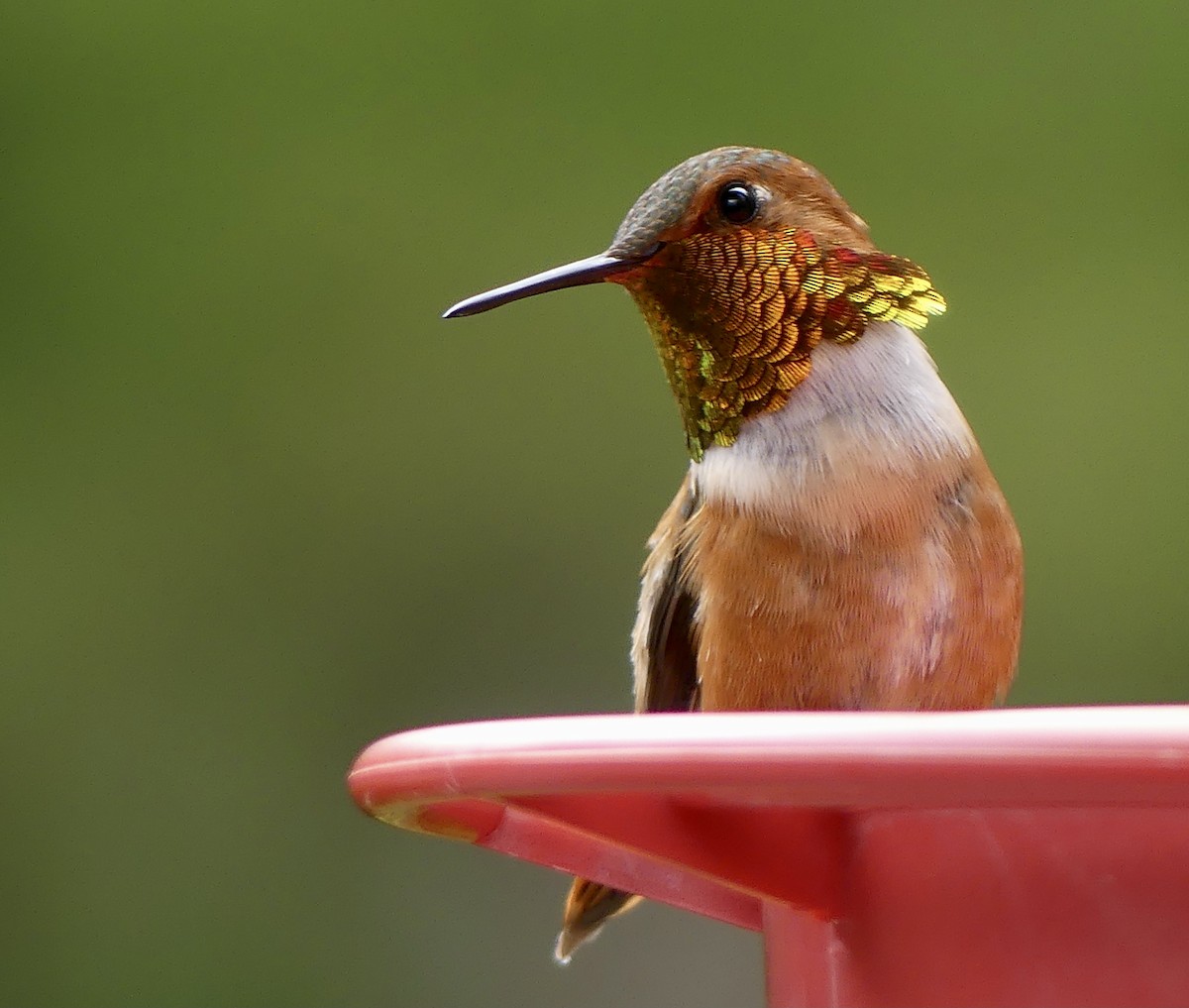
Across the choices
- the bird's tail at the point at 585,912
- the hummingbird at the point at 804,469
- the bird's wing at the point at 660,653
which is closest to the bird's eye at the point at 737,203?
the hummingbird at the point at 804,469

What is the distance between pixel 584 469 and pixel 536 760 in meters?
2.18

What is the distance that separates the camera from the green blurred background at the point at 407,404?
2533 millimetres

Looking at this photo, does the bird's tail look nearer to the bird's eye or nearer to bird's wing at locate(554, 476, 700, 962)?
bird's wing at locate(554, 476, 700, 962)

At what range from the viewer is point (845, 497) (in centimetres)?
103

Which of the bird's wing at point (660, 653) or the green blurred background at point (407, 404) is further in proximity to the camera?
the green blurred background at point (407, 404)

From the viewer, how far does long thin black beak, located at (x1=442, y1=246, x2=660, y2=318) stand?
1048 millimetres

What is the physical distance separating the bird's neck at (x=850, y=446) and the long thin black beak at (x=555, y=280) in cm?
15

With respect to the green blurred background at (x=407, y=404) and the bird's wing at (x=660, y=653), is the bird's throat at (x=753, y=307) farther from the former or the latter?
the green blurred background at (x=407, y=404)

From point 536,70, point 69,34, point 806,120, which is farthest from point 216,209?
point 806,120

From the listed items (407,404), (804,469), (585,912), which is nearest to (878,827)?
(804,469)

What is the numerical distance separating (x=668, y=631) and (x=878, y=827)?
0.59 m

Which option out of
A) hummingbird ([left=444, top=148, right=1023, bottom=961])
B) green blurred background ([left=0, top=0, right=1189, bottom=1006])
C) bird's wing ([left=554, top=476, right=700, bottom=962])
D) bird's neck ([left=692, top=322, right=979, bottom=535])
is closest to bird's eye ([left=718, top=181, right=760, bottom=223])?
hummingbird ([left=444, top=148, right=1023, bottom=961])

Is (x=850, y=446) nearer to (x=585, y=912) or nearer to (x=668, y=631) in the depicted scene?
(x=668, y=631)

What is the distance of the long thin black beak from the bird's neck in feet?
0.49
